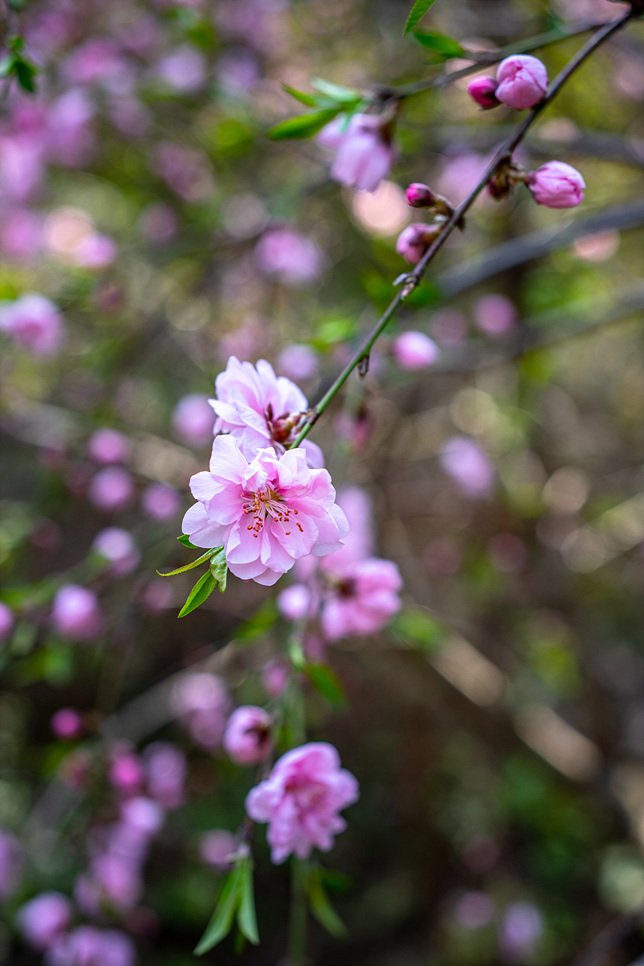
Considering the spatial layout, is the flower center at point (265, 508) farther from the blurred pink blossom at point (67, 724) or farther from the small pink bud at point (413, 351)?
the blurred pink blossom at point (67, 724)

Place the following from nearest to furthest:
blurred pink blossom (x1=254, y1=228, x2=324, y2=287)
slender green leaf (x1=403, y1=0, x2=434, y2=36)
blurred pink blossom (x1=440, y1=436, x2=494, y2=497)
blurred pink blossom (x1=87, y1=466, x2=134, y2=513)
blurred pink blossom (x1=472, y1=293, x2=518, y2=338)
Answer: slender green leaf (x1=403, y1=0, x2=434, y2=36), blurred pink blossom (x1=87, y1=466, x2=134, y2=513), blurred pink blossom (x1=254, y1=228, x2=324, y2=287), blurred pink blossom (x1=472, y1=293, x2=518, y2=338), blurred pink blossom (x1=440, y1=436, x2=494, y2=497)

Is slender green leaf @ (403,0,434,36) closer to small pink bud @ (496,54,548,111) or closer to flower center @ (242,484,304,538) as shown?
small pink bud @ (496,54,548,111)

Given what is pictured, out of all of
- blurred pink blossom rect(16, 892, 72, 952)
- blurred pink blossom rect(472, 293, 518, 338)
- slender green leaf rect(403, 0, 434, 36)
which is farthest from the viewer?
blurred pink blossom rect(472, 293, 518, 338)

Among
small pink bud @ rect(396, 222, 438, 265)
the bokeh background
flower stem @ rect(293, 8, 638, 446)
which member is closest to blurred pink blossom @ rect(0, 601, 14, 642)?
the bokeh background

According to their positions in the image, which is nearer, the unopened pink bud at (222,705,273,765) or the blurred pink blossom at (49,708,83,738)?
the unopened pink bud at (222,705,273,765)

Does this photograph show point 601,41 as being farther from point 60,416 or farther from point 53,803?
point 53,803

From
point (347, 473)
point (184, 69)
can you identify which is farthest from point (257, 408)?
point (184, 69)

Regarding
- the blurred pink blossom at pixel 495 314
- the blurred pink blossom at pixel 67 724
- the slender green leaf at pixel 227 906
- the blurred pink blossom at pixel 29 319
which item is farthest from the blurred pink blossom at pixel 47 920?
the blurred pink blossom at pixel 495 314
